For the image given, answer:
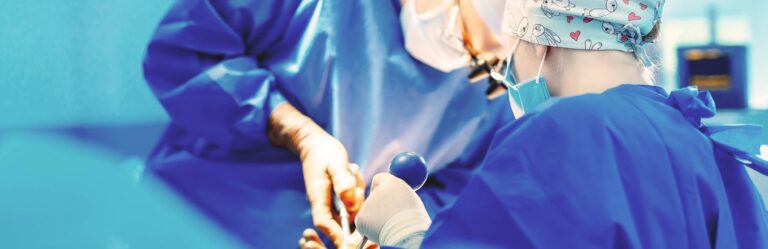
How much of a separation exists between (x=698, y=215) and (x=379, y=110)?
2.34ft

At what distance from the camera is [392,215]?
983 millimetres

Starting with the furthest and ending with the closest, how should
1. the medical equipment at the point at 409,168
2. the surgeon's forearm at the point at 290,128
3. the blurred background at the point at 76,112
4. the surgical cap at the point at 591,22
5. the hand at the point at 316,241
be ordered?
the blurred background at the point at 76,112 < the surgeon's forearm at the point at 290,128 < the hand at the point at 316,241 < the medical equipment at the point at 409,168 < the surgical cap at the point at 591,22

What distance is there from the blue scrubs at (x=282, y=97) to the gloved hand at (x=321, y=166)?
27 millimetres

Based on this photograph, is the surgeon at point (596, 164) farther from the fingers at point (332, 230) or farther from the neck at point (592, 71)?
the fingers at point (332, 230)

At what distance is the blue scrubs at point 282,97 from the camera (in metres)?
1.50

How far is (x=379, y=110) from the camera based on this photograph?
4.96ft

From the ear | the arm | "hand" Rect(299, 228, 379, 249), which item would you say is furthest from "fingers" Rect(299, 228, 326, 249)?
the ear

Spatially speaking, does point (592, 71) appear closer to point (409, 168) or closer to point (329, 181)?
point (409, 168)

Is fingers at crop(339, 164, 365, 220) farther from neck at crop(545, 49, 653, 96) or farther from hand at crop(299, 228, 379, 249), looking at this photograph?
neck at crop(545, 49, 653, 96)

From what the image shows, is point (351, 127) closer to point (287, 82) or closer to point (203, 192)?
point (287, 82)

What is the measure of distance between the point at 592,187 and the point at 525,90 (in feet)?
0.73

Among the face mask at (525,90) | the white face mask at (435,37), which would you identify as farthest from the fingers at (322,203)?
the face mask at (525,90)

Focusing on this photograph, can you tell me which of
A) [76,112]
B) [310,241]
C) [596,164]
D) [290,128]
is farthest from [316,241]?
[76,112]

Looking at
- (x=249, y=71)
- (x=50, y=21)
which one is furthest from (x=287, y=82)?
(x=50, y=21)
